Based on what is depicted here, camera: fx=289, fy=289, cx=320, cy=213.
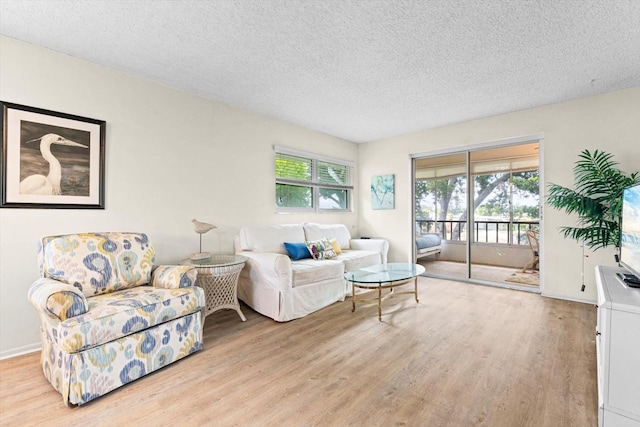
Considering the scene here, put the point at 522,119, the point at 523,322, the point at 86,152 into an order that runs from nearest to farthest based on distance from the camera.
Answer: the point at 86,152, the point at 523,322, the point at 522,119

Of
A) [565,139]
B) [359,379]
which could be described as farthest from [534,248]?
[359,379]

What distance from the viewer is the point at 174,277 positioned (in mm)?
2369

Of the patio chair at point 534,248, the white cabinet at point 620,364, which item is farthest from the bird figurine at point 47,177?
the patio chair at point 534,248

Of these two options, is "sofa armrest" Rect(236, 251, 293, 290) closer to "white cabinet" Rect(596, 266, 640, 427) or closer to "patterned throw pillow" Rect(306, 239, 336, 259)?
"patterned throw pillow" Rect(306, 239, 336, 259)

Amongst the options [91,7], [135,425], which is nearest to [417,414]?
[135,425]

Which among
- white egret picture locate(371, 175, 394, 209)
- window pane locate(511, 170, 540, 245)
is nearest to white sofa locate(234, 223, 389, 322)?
white egret picture locate(371, 175, 394, 209)

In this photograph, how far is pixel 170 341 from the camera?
6.92 ft

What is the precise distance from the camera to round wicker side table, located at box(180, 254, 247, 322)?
2.73 m

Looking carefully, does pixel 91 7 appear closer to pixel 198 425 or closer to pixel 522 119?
pixel 198 425

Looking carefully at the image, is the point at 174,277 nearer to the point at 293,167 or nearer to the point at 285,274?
the point at 285,274

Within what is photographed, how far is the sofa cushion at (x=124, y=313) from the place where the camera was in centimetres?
167

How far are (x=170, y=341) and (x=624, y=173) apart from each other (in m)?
4.88

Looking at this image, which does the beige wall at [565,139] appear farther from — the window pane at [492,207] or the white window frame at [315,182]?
the white window frame at [315,182]

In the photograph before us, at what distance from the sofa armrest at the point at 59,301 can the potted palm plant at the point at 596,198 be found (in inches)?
177
